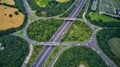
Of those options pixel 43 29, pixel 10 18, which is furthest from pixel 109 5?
pixel 10 18

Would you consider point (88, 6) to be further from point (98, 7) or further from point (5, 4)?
point (5, 4)

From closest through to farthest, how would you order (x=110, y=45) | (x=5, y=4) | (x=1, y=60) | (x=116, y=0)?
(x=1, y=60) → (x=110, y=45) → (x=5, y=4) → (x=116, y=0)

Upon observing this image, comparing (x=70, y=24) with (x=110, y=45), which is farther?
(x=70, y=24)

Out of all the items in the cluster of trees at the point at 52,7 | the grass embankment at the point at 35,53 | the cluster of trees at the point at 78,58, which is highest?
the cluster of trees at the point at 52,7

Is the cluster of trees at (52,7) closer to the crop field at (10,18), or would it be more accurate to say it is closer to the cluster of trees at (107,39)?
the crop field at (10,18)

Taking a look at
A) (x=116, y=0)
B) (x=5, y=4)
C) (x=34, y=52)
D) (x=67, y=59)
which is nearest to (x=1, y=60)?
(x=34, y=52)

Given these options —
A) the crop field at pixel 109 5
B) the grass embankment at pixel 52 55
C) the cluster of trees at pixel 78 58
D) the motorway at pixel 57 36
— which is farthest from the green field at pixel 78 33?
the crop field at pixel 109 5

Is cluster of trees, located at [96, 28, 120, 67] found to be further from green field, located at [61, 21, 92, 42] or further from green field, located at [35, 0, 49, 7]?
green field, located at [35, 0, 49, 7]
